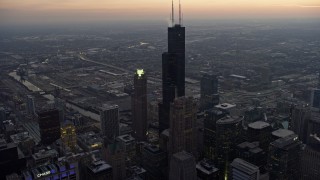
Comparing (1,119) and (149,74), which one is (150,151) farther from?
(149,74)

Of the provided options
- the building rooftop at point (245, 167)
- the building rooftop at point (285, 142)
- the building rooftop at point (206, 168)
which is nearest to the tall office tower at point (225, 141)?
the building rooftop at point (206, 168)

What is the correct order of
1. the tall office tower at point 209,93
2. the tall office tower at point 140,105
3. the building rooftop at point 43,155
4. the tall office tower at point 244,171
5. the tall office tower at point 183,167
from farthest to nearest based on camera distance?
the tall office tower at point 209,93, the tall office tower at point 140,105, the building rooftop at point 43,155, the tall office tower at point 183,167, the tall office tower at point 244,171

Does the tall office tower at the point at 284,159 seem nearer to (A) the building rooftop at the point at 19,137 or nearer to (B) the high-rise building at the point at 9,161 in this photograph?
(B) the high-rise building at the point at 9,161

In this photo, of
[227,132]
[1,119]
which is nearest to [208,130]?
[227,132]

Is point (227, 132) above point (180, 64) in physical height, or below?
Result: below

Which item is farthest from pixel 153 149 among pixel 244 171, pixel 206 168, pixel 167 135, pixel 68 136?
pixel 68 136

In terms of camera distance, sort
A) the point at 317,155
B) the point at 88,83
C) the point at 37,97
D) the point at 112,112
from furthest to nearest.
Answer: the point at 88,83
the point at 37,97
the point at 112,112
the point at 317,155
